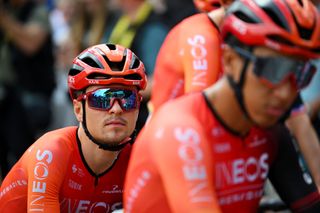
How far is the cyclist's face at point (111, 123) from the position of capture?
649 cm

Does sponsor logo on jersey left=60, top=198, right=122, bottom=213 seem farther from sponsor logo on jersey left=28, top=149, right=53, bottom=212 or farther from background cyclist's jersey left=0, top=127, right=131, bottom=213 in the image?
sponsor logo on jersey left=28, top=149, right=53, bottom=212

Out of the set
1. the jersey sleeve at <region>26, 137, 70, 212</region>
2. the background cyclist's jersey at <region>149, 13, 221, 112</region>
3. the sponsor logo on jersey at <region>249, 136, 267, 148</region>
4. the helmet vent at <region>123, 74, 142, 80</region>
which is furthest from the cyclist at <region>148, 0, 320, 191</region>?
the sponsor logo on jersey at <region>249, 136, 267, 148</region>

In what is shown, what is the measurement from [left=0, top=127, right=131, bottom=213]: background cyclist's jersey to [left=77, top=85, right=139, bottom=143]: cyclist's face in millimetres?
138

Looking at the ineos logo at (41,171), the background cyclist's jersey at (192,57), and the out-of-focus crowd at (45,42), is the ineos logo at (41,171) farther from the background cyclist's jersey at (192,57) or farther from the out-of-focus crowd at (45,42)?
the out-of-focus crowd at (45,42)

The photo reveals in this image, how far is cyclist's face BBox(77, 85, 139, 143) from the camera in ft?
21.3

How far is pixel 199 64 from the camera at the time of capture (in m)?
7.04

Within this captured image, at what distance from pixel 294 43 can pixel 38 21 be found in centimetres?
731

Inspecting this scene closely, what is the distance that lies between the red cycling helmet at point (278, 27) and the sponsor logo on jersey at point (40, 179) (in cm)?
183

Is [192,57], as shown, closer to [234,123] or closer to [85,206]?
[85,206]

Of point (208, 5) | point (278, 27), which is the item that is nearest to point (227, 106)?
point (278, 27)

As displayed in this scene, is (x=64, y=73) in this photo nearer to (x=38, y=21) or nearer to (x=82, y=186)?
→ (x=38, y=21)

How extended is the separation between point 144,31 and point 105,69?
372cm

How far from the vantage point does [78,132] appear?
6672 millimetres

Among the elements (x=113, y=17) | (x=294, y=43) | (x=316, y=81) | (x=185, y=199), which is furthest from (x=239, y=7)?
(x=113, y=17)
